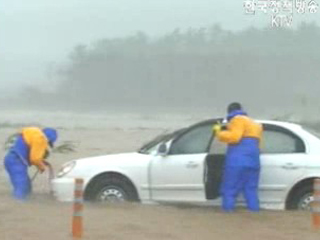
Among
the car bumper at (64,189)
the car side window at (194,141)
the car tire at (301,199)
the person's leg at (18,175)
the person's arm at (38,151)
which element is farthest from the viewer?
the person's leg at (18,175)

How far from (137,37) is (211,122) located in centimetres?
3205

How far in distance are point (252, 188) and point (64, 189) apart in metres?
2.45

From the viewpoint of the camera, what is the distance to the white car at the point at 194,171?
1164 centimetres

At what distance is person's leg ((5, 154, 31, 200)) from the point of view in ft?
Result: 41.8

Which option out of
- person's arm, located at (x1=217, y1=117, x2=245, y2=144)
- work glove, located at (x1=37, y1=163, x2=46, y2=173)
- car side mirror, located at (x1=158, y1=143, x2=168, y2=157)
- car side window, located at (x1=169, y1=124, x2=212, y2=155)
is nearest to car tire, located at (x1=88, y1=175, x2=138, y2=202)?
car side mirror, located at (x1=158, y1=143, x2=168, y2=157)

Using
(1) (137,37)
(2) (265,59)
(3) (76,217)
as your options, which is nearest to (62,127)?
(1) (137,37)

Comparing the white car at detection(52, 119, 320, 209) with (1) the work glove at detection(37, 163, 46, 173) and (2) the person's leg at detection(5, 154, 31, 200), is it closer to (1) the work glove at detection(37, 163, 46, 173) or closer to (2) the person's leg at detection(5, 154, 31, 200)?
(1) the work glove at detection(37, 163, 46, 173)

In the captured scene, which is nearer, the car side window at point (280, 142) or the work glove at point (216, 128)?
the work glove at point (216, 128)

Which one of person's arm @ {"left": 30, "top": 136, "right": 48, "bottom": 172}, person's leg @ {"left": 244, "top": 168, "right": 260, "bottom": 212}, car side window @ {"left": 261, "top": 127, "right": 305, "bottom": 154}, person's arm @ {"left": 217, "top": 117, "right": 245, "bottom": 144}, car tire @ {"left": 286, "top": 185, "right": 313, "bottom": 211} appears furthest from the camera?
person's arm @ {"left": 30, "top": 136, "right": 48, "bottom": 172}

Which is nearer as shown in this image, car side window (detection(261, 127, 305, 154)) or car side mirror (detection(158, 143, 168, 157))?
car side window (detection(261, 127, 305, 154))

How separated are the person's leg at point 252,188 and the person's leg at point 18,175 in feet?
10.2

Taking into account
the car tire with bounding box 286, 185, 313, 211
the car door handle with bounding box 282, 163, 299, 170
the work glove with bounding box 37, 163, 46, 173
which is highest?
the car door handle with bounding box 282, 163, 299, 170

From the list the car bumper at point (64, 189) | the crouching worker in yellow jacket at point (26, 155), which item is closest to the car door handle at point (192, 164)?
the car bumper at point (64, 189)

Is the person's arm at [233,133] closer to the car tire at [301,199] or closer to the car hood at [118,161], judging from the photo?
the car tire at [301,199]
